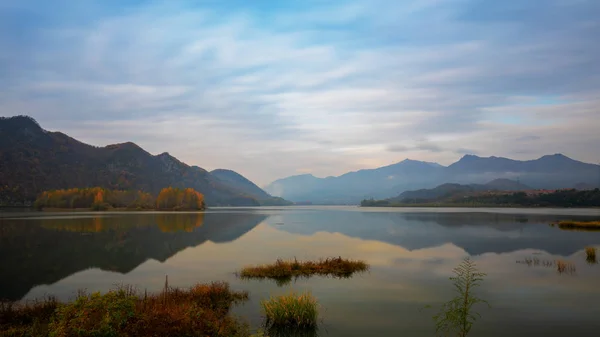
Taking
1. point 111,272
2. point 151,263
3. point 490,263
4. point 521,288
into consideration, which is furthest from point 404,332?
point 151,263

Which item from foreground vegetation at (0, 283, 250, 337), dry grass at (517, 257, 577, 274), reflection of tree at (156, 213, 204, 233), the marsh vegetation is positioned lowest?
dry grass at (517, 257, 577, 274)

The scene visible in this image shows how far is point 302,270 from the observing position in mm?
36156

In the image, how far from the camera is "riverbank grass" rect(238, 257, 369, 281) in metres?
34.8

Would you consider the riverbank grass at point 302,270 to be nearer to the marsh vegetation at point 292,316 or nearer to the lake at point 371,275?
the lake at point 371,275

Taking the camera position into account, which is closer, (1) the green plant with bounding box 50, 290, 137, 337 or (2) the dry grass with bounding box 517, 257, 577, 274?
(1) the green plant with bounding box 50, 290, 137, 337

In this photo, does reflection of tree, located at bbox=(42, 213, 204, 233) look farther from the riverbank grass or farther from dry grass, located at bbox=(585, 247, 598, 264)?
dry grass, located at bbox=(585, 247, 598, 264)

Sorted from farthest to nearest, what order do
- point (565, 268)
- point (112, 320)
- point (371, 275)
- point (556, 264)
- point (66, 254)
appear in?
point (66, 254) → point (556, 264) → point (565, 268) → point (371, 275) → point (112, 320)

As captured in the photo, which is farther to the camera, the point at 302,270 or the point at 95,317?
the point at 302,270

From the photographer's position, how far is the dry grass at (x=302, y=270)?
114ft

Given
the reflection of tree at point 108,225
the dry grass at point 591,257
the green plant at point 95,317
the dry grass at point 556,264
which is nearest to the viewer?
the green plant at point 95,317

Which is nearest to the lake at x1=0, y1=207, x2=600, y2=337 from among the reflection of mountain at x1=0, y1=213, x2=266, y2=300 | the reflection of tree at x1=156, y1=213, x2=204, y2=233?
the reflection of mountain at x1=0, y1=213, x2=266, y2=300

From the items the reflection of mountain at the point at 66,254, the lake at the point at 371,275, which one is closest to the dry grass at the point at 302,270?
the lake at the point at 371,275

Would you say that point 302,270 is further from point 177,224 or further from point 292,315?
point 177,224

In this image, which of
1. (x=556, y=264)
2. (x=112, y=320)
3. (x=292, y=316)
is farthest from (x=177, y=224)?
(x=112, y=320)
